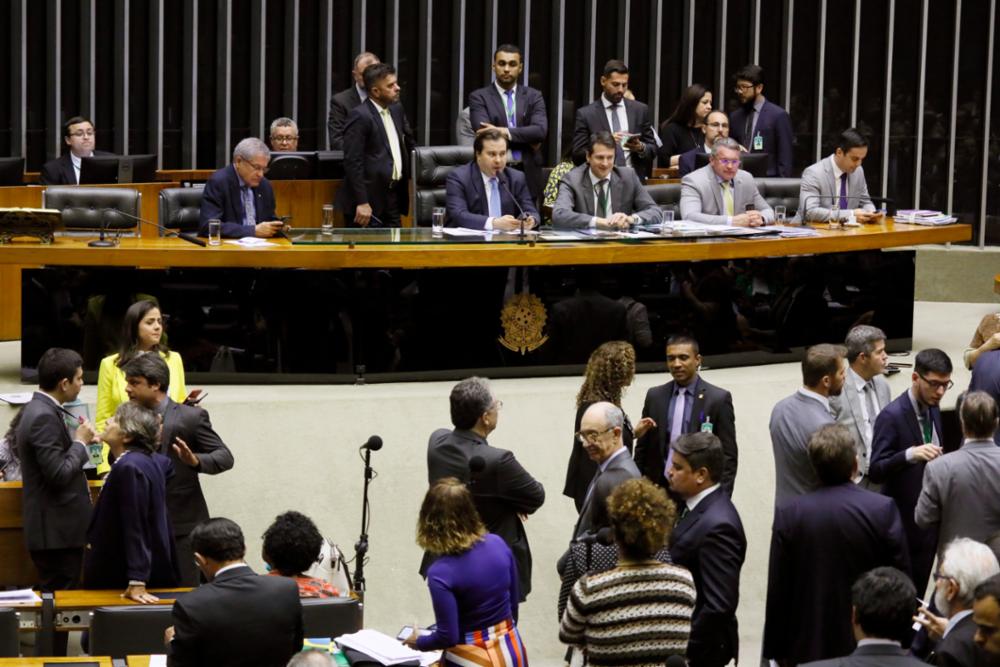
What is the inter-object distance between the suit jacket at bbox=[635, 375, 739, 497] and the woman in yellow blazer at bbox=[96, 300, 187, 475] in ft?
6.20

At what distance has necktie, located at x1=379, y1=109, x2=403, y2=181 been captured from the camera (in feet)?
32.9

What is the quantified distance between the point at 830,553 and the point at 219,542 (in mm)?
1873

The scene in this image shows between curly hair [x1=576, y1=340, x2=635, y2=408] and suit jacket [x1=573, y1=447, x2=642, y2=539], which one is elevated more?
curly hair [x1=576, y1=340, x2=635, y2=408]

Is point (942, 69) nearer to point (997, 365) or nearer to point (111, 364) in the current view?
point (997, 365)

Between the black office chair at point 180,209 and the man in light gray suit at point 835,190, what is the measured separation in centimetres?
349

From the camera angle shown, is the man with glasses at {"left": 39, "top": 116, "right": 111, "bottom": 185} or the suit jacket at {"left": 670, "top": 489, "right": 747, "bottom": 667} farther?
the man with glasses at {"left": 39, "top": 116, "right": 111, "bottom": 185}

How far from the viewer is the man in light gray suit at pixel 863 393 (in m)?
6.63

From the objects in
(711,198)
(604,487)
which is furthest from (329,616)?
(711,198)

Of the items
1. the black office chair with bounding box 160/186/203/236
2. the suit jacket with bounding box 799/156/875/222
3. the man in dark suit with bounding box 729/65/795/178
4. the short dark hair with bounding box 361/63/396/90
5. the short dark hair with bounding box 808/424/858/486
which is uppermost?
the short dark hair with bounding box 361/63/396/90

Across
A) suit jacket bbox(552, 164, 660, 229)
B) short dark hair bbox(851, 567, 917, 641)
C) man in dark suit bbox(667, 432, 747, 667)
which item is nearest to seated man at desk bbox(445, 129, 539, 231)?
suit jacket bbox(552, 164, 660, 229)

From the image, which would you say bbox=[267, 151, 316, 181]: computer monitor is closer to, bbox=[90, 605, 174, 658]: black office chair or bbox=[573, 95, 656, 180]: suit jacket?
bbox=[573, 95, 656, 180]: suit jacket

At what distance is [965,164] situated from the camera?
13.2 meters

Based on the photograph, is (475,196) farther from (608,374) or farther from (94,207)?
(608,374)

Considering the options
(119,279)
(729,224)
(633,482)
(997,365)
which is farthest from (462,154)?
(633,482)
